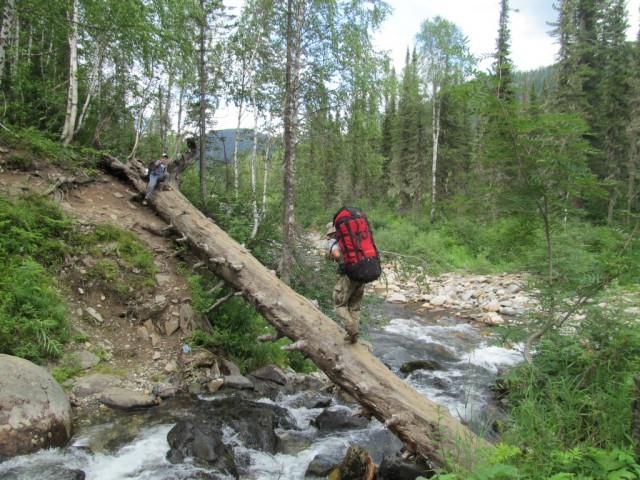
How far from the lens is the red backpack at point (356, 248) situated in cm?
471

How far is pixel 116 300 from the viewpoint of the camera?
716 cm

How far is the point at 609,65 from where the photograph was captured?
26.7 m

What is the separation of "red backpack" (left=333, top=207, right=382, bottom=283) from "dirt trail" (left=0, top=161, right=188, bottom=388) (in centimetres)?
401

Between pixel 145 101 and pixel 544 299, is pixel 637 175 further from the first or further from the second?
pixel 145 101

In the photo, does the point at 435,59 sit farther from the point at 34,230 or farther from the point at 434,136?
the point at 34,230

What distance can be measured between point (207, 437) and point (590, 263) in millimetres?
5593

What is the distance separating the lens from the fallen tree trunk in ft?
13.6

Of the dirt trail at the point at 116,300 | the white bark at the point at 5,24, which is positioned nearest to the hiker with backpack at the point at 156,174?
the dirt trail at the point at 116,300

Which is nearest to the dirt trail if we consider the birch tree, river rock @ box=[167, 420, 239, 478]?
river rock @ box=[167, 420, 239, 478]

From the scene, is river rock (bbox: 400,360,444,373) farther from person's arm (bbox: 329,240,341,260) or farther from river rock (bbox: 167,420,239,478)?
person's arm (bbox: 329,240,341,260)

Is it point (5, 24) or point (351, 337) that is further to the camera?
point (5, 24)

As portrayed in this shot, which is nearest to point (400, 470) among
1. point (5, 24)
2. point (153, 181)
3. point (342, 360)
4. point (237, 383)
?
point (342, 360)

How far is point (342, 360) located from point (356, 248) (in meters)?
1.51

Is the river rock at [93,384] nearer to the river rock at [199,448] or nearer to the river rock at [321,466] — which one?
the river rock at [199,448]
